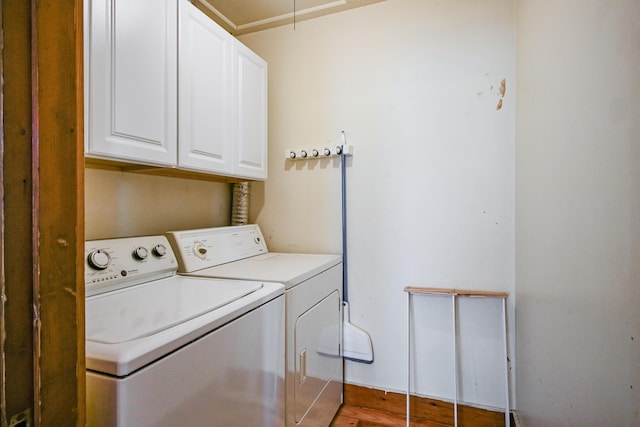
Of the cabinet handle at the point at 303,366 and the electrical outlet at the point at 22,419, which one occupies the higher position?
the electrical outlet at the point at 22,419

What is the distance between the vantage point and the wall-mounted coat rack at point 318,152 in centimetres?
196

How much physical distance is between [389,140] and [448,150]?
346mm

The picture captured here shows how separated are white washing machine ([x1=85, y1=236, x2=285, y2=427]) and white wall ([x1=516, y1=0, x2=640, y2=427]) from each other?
3.00 feet

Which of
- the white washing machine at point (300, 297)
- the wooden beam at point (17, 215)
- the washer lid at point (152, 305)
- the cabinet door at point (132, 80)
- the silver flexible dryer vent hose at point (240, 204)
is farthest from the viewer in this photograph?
the silver flexible dryer vent hose at point (240, 204)

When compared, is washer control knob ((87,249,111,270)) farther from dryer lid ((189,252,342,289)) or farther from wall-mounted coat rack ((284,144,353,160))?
wall-mounted coat rack ((284,144,353,160))

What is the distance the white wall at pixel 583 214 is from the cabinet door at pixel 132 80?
4.78ft

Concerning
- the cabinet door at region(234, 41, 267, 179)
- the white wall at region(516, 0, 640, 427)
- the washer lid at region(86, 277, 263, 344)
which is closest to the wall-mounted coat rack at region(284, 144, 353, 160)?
the cabinet door at region(234, 41, 267, 179)

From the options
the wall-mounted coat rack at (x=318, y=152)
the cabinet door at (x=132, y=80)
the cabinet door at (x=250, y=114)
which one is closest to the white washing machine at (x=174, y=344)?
the cabinet door at (x=132, y=80)

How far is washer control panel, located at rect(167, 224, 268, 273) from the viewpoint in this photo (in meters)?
1.49

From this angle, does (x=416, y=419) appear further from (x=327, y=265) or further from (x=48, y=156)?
(x=48, y=156)

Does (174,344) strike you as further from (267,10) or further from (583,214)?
(267,10)

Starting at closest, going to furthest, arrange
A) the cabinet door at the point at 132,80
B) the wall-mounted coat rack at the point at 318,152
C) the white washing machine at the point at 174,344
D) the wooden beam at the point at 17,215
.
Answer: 1. the wooden beam at the point at 17,215
2. the white washing machine at the point at 174,344
3. the cabinet door at the point at 132,80
4. the wall-mounted coat rack at the point at 318,152

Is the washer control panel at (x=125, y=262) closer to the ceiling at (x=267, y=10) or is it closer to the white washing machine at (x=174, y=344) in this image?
the white washing machine at (x=174, y=344)

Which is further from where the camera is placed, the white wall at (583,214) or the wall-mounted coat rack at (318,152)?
the wall-mounted coat rack at (318,152)
